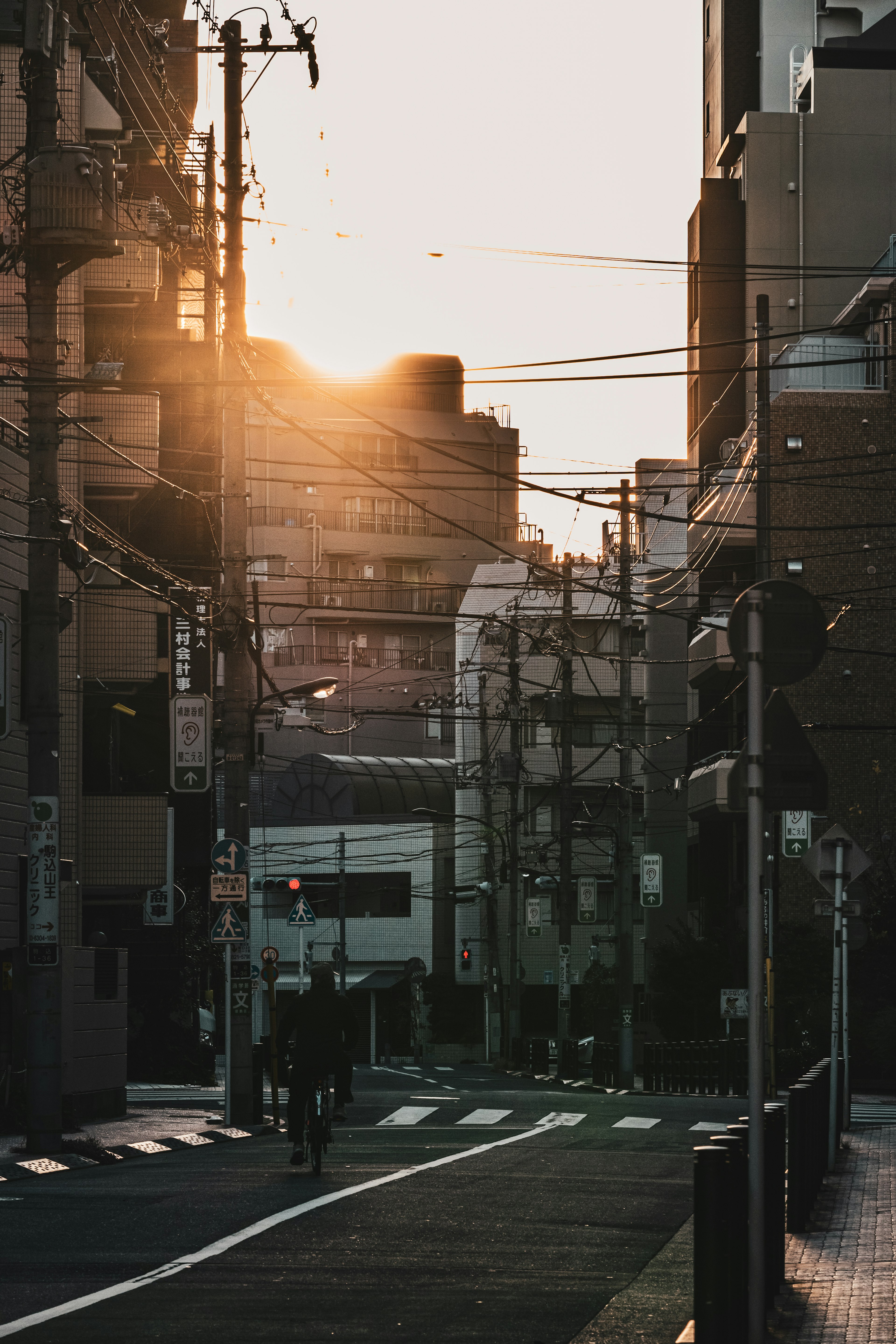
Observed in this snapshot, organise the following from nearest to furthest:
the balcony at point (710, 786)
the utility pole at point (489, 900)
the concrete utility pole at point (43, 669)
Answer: the concrete utility pole at point (43, 669)
the balcony at point (710, 786)
the utility pole at point (489, 900)

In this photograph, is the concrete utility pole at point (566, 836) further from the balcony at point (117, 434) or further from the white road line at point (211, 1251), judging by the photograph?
the white road line at point (211, 1251)

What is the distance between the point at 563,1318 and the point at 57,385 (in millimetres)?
12439

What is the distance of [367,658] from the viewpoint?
79.8m

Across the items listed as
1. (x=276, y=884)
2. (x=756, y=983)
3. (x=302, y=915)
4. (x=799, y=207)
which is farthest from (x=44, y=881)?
A: (x=276, y=884)

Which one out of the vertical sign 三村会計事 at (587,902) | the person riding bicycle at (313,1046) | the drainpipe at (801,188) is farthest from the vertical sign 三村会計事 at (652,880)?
the person riding bicycle at (313,1046)

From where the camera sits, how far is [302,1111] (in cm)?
1478

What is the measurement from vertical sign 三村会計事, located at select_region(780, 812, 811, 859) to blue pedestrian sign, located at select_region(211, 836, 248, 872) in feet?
47.9

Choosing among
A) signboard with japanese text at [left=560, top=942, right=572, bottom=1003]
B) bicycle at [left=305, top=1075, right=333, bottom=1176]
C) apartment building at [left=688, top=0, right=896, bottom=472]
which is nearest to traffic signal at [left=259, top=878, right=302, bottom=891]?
apartment building at [left=688, top=0, right=896, bottom=472]

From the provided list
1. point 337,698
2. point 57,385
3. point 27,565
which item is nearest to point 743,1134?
point 57,385

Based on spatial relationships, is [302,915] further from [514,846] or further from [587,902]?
[587,902]

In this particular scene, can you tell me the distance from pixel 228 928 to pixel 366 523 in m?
63.0

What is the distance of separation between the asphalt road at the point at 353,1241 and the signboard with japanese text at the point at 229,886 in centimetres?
345

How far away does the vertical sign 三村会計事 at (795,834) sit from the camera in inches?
1320

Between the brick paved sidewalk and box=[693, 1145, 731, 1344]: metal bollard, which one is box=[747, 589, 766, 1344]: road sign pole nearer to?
box=[693, 1145, 731, 1344]: metal bollard
